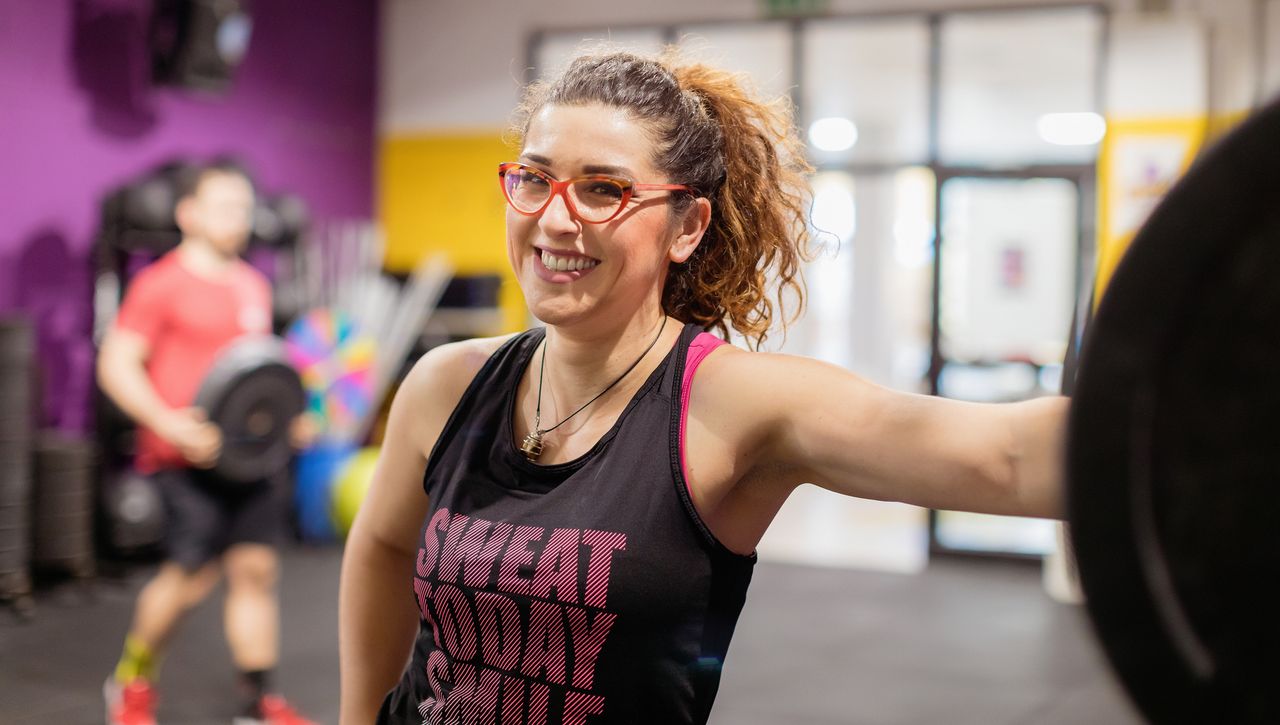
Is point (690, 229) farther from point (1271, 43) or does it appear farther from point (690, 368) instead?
point (1271, 43)

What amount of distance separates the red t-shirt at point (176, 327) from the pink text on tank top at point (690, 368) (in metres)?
2.37

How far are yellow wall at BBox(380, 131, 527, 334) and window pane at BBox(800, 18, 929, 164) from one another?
218cm

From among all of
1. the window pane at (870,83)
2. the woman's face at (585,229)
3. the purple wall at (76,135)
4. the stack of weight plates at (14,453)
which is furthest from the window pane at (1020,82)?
the woman's face at (585,229)

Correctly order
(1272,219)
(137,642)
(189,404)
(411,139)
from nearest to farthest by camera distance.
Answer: (1272,219) → (137,642) → (189,404) → (411,139)

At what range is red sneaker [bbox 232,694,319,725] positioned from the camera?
3266 millimetres

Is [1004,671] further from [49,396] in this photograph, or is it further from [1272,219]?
[49,396]

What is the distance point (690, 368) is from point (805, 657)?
3420mm

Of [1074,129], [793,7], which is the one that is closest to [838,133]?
[1074,129]

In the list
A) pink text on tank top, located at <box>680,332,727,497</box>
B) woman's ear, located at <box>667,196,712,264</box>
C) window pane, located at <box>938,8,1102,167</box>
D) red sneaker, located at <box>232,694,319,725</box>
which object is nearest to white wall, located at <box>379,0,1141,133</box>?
window pane, located at <box>938,8,1102,167</box>

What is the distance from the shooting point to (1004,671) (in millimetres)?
4270

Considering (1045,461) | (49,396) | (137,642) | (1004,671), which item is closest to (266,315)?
(137,642)

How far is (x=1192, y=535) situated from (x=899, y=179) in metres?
10.3

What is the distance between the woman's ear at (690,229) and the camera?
133 cm

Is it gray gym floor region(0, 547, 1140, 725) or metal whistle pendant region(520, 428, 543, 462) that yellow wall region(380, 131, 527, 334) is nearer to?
gray gym floor region(0, 547, 1140, 725)
